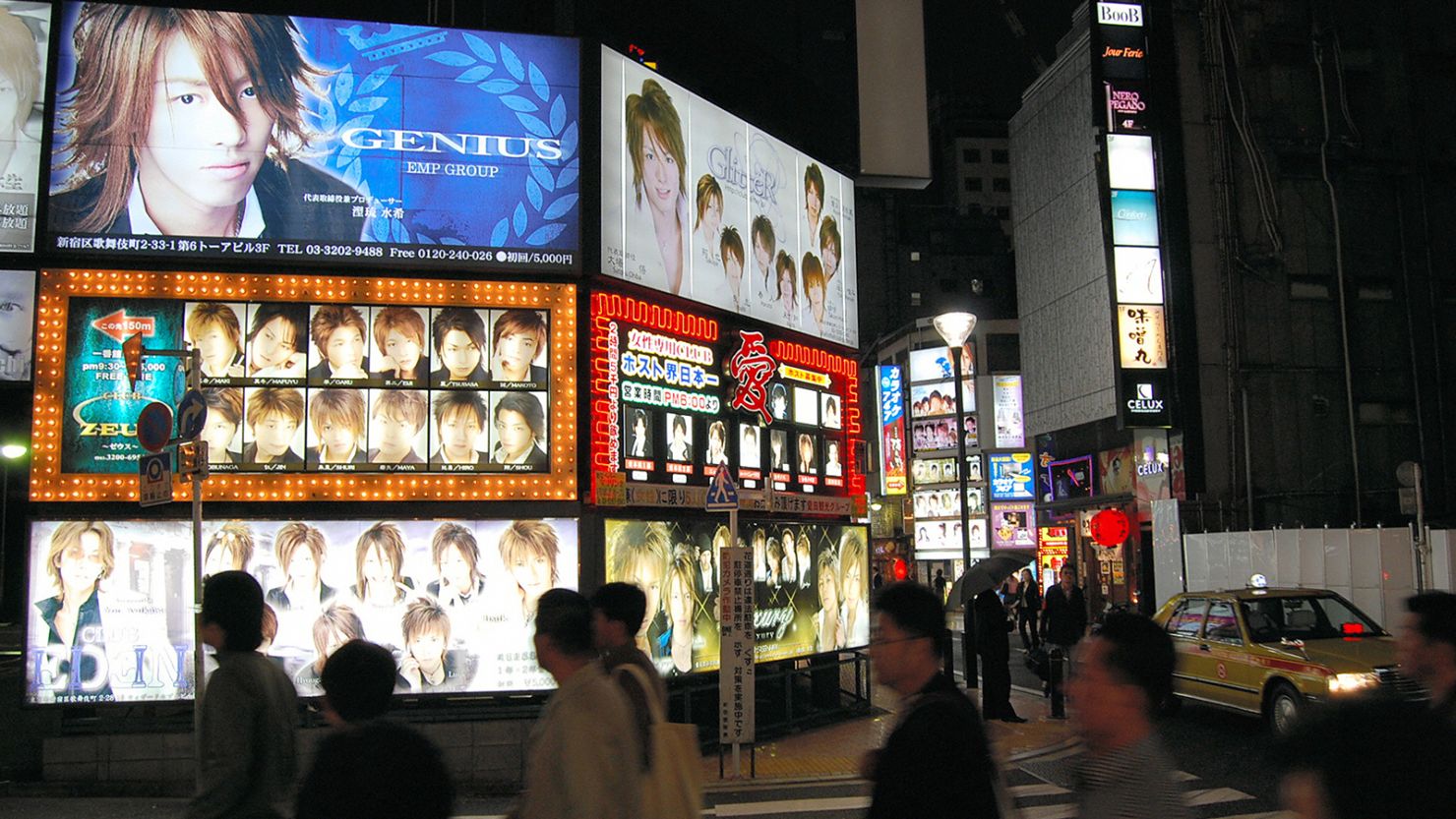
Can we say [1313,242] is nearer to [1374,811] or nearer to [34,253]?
A: [34,253]

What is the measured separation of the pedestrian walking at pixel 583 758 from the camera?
13.2ft

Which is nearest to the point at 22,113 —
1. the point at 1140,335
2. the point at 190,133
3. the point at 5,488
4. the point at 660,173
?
the point at 190,133

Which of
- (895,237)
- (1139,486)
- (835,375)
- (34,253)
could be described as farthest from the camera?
(895,237)

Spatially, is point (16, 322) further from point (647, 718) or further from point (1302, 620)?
point (1302, 620)

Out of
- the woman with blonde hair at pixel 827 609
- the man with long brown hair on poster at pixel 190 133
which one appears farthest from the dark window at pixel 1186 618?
A: the man with long brown hair on poster at pixel 190 133

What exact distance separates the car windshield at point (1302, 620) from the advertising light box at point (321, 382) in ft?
28.8

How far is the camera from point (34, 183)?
1351cm

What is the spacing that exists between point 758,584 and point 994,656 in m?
3.44

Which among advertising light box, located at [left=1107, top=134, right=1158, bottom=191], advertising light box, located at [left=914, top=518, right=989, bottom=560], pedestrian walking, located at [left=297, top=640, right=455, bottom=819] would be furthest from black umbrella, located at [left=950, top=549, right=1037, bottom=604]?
advertising light box, located at [left=914, top=518, right=989, bottom=560]

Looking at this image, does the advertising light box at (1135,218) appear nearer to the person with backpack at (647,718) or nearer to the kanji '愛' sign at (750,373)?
the kanji '愛' sign at (750,373)

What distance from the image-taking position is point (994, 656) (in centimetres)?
1666

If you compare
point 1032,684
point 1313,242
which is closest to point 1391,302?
point 1313,242

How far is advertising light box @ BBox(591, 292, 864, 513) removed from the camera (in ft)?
49.0

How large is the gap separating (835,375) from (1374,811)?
59.6 ft
